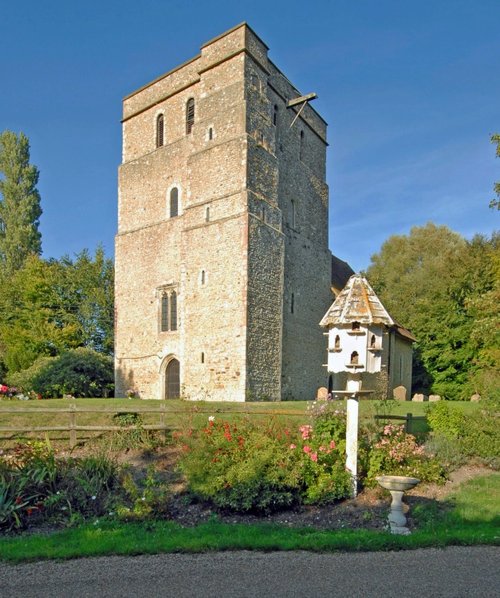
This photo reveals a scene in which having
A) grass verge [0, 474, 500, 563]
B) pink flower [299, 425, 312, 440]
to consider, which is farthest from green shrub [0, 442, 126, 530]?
pink flower [299, 425, 312, 440]

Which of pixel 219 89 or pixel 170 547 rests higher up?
pixel 219 89

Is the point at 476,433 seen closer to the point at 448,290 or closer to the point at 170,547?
the point at 170,547

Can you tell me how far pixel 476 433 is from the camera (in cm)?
1059

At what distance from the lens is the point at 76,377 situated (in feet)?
72.7

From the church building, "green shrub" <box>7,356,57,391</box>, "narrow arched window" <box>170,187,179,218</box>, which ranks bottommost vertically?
"green shrub" <box>7,356,57,391</box>

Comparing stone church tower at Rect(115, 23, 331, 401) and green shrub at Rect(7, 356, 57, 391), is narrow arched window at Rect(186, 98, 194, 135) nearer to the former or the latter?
stone church tower at Rect(115, 23, 331, 401)

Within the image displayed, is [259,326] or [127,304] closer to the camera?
[259,326]

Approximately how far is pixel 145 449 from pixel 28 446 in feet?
7.48

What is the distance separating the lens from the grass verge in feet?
18.1

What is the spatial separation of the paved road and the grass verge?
0.18m

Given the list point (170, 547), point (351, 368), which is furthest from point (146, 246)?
point (170, 547)

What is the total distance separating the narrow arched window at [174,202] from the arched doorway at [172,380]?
657 centimetres

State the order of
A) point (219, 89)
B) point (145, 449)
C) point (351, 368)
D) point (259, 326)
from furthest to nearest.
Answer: point (219, 89)
point (259, 326)
point (145, 449)
point (351, 368)

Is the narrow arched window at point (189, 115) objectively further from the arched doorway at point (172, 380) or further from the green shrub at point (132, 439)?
the green shrub at point (132, 439)
